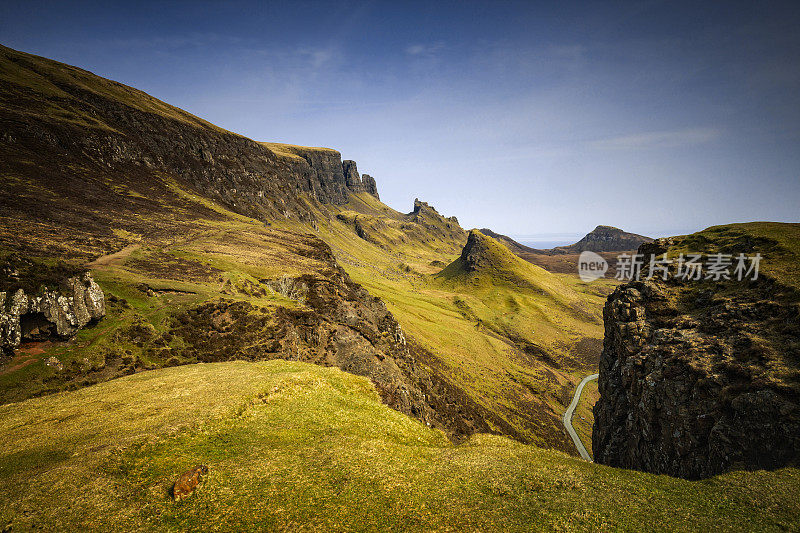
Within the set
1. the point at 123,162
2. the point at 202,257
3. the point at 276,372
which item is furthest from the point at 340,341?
the point at 123,162

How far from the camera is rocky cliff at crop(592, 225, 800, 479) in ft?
102

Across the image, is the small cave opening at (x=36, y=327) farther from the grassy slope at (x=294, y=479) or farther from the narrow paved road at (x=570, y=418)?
the narrow paved road at (x=570, y=418)

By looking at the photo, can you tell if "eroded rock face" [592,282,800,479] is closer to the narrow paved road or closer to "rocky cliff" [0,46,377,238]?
the narrow paved road

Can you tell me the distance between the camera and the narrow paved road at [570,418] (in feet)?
297

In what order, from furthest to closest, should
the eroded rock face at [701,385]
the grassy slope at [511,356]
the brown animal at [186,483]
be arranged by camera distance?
1. the grassy slope at [511,356]
2. the eroded rock face at [701,385]
3. the brown animal at [186,483]

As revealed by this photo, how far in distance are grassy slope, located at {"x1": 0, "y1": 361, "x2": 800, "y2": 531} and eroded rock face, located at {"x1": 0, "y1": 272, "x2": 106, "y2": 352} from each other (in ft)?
36.4

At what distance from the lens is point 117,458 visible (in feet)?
69.4

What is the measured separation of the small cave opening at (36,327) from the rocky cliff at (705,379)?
81.2 m

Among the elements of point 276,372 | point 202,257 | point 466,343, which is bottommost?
point 466,343

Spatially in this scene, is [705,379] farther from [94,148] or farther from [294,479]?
[94,148]

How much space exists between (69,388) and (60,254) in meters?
41.5

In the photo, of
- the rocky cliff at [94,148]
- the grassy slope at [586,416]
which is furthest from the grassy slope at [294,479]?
the grassy slope at [586,416]

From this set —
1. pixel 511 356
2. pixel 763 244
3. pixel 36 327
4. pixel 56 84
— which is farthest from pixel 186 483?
pixel 56 84

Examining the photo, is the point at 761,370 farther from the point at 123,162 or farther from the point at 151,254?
the point at 123,162
